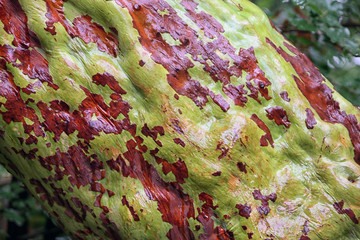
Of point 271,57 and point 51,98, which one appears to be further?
point 271,57

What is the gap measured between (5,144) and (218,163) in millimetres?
499

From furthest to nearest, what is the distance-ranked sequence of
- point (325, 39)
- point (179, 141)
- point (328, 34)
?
point (325, 39) → point (328, 34) → point (179, 141)

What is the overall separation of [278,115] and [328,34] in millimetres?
663

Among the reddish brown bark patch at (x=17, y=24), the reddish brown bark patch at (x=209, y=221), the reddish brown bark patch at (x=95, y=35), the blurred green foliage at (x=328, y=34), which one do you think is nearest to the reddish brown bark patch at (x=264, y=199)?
the reddish brown bark patch at (x=209, y=221)

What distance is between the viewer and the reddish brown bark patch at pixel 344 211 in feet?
2.78

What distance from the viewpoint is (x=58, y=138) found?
0.83m

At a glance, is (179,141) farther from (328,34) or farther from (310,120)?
(328,34)

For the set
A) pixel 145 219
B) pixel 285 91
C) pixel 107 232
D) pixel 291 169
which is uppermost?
pixel 285 91

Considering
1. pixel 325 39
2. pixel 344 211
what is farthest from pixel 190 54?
pixel 325 39

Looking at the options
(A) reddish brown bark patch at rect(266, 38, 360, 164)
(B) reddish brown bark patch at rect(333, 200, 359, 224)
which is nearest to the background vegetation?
(A) reddish brown bark patch at rect(266, 38, 360, 164)

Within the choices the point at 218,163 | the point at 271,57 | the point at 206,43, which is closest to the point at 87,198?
the point at 218,163

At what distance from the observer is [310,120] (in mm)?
891

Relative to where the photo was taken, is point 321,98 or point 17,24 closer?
point 17,24

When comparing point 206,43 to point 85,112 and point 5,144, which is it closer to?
point 85,112
